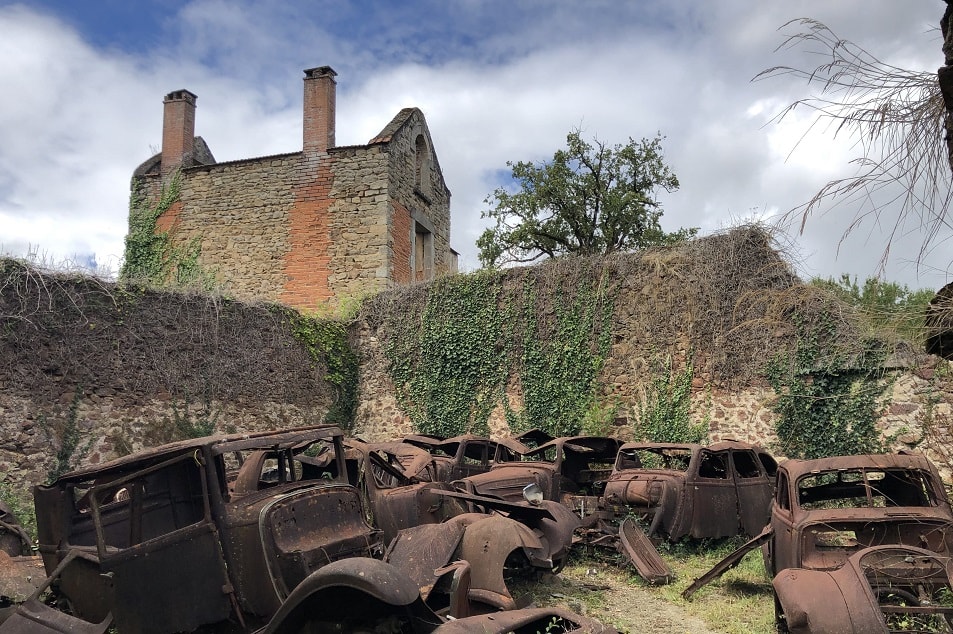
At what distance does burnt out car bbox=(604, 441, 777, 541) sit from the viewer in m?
8.76

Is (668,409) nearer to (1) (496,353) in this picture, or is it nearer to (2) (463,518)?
(1) (496,353)

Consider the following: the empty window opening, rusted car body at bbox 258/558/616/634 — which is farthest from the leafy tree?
rusted car body at bbox 258/558/616/634

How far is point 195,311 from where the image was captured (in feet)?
47.8

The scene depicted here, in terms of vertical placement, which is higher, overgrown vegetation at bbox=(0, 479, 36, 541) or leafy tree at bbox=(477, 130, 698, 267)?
leafy tree at bbox=(477, 130, 698, 267)

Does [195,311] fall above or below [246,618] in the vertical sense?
above

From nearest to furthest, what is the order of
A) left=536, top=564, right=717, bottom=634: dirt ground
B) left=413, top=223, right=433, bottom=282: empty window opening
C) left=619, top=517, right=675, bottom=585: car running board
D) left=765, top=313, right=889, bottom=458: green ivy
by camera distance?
left=536, top=564, right=717, bottom=634: dirt ground → left=619, top=517, right=675, bottom=585: car running board → left=765, top=313, right=889, bottom=458: green ivy → left=413, top=223, right=433, bottom=282: empty window opening

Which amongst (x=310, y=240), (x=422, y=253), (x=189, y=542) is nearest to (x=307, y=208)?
(x=310, y=240)

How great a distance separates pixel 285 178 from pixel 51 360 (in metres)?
9.97

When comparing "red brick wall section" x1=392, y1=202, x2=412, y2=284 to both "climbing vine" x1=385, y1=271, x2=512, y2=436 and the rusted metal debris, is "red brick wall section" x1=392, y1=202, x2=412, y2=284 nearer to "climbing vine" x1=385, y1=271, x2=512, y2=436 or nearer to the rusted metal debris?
"climbing vine" x1=385, y1=271, x2=512, y2=436

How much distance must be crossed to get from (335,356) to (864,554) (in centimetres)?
1355

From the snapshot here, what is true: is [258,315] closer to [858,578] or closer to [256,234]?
[256,234]

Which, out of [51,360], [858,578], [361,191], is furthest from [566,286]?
[858,578]

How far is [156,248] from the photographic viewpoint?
22.1 meters

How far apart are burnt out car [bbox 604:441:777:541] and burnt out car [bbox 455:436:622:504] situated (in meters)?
0.61
